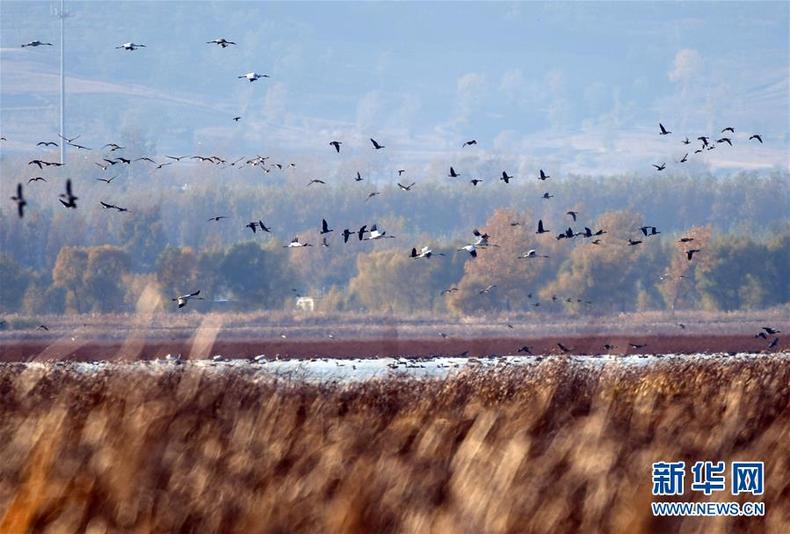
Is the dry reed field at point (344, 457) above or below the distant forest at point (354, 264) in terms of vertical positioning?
above

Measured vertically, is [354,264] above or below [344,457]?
below

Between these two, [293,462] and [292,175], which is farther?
[292,175]

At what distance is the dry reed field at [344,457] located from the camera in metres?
11.0

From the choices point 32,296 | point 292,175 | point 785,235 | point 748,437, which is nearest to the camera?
point 748,437

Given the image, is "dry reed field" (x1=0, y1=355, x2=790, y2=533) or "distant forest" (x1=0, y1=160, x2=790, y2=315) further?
"distant forest" (x1=0, y1=160, x2=790, y2=315)

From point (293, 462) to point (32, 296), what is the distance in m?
83.4

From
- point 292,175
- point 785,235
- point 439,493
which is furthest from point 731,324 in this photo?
point 292,175

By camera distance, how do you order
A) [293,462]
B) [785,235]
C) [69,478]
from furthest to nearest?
[785,235] → [293,462] → [69,478]

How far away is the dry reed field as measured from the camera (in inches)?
431

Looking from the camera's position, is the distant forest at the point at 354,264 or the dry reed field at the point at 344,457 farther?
the distant forest at the point at 354,264

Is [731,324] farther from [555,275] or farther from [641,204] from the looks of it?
[641,204]

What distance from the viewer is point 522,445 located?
1184 cm

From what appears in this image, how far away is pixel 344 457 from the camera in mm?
12227

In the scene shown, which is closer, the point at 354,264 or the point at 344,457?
the point at 344,457
